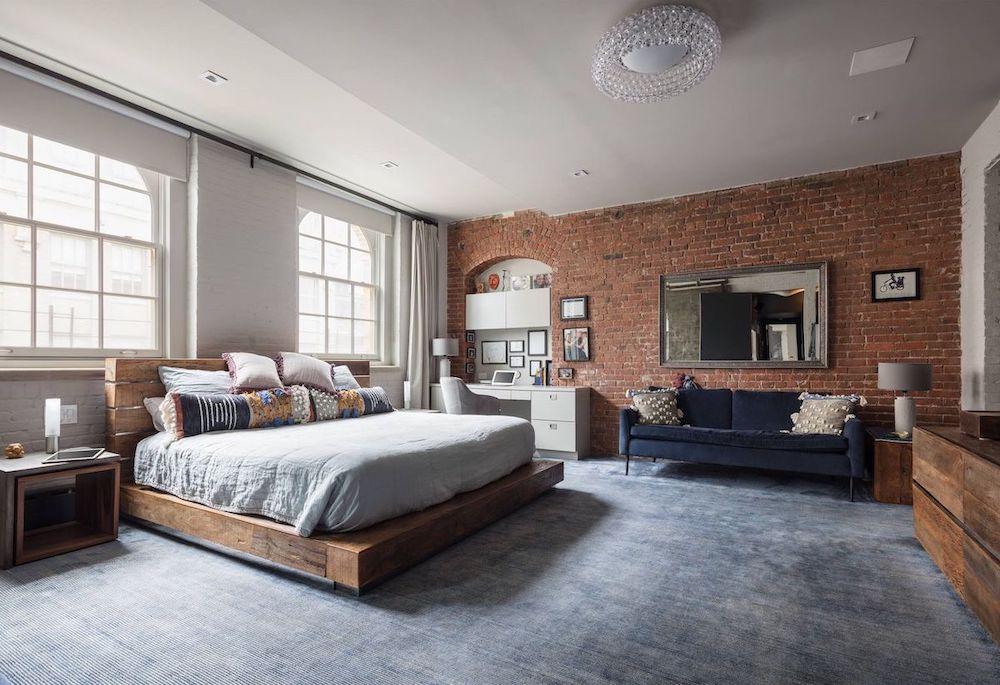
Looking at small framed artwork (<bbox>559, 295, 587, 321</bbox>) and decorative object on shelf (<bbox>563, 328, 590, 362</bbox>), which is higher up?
small framed artwork (<bbox>559, 295, 587, 321</bbox>)

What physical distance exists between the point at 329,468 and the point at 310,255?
3638 mm

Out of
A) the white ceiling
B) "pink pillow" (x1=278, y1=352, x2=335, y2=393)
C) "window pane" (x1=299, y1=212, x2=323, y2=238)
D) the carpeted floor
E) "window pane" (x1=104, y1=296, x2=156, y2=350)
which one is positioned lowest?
the carpeted floor

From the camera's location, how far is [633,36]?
263 cm

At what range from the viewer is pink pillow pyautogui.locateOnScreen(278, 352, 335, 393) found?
4332mm

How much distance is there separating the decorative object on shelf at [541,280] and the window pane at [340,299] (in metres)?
2.21

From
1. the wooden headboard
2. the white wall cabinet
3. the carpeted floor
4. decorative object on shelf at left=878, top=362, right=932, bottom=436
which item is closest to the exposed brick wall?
the white wall cabinet

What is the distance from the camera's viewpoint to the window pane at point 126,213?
3971mm

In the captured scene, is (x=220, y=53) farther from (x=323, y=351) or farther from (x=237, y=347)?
(x=323, y=351)

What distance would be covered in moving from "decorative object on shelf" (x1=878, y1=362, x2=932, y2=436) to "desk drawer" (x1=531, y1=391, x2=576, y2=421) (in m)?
2.75

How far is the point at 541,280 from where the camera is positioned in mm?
6609

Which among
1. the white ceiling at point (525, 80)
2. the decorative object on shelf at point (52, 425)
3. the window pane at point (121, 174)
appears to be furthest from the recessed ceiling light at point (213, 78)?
the decorative object on shelf at point (52, 425)

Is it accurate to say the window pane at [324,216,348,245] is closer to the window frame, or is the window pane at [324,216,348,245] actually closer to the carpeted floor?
the window frame

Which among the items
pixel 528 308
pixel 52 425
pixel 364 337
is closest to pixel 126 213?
pixel 52 425

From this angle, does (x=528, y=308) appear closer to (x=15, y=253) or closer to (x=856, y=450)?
(x=856, y=450)
